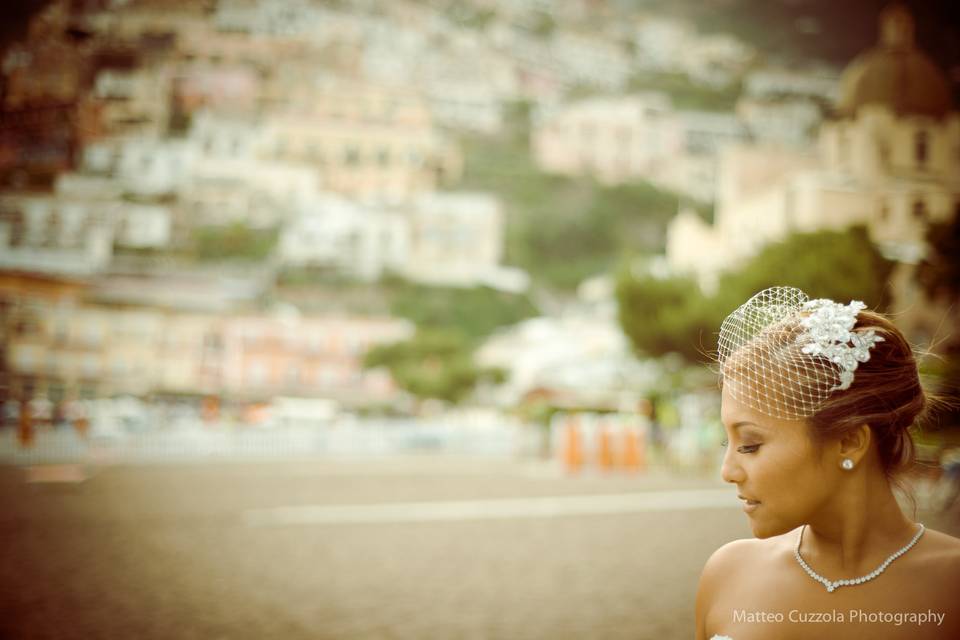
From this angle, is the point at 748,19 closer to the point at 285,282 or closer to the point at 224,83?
the point at 224,83

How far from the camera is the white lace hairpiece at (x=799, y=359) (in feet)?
4.35

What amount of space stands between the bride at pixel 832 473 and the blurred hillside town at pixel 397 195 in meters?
14.9

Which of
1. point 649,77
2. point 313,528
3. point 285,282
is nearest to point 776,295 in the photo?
point 313,528

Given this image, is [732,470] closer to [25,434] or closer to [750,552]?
[750,552]

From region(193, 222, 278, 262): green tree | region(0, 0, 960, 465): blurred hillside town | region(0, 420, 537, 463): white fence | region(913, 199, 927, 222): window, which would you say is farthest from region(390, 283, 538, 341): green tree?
region(913, 199, 927, 222): window

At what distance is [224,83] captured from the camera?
11788 centimetres

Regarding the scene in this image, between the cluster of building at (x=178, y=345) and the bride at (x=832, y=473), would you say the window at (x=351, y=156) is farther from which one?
the bride at (x=832, y=473)

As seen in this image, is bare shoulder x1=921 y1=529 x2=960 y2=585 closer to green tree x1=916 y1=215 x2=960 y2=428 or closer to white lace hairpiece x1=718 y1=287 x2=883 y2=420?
white lace hairpiece x1=718 y1=287 x2=883 y2=420

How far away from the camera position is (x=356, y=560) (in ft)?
21.3

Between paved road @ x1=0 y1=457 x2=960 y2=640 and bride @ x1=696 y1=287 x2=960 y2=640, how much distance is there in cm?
281

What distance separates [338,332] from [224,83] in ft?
206

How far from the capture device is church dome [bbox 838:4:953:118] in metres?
38.8

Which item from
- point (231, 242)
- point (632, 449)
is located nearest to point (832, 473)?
point (632, 449)

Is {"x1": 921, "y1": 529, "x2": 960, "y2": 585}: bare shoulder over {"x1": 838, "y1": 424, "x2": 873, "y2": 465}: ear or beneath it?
beneath
